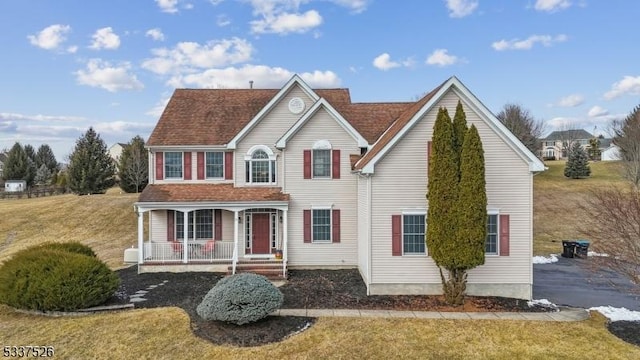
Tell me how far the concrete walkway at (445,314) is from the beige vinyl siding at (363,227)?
7.15 ft

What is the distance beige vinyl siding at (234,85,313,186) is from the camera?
729 inches

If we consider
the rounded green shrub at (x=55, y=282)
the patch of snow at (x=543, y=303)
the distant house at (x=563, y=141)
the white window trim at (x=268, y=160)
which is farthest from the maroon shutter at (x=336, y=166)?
the distant house at (x=563, y=141)

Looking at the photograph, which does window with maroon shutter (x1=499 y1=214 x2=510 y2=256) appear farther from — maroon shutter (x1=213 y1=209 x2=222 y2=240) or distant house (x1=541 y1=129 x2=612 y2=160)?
distant house (x1=541 y1=129 x2=612 y2=160)

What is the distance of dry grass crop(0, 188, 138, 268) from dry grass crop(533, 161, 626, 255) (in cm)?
2820

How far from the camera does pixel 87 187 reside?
39.7 meters

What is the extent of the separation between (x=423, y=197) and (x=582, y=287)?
7.61 metres

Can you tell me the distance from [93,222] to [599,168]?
60162mm

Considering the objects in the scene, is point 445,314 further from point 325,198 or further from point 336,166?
point 336,166

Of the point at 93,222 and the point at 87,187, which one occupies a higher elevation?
the point at 87,187

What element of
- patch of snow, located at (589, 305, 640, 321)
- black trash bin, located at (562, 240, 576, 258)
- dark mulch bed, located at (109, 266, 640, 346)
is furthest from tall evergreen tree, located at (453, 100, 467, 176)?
black trash bin, located at (562, 240, 576, 258)

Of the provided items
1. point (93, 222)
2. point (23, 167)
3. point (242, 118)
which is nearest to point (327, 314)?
point (242, 118)

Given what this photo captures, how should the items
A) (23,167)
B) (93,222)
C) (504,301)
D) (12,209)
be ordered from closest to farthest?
(504,301) < (93,222) < (12,209) < (23,167)

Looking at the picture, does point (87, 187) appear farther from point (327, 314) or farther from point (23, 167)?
point (327, 314)

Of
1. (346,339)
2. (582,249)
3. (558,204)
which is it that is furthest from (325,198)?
(558,204)
